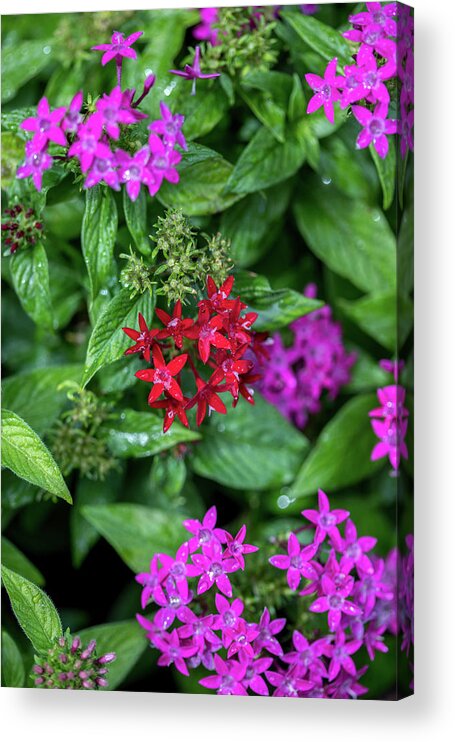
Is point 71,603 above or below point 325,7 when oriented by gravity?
below

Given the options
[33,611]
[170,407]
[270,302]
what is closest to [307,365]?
[270,302]

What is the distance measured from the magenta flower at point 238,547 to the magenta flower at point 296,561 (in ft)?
0.14

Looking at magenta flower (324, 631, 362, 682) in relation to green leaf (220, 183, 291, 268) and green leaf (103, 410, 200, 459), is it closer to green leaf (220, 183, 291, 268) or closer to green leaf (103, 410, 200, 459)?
green leaf (103, 410, 200, 459)

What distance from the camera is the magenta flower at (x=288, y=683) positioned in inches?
69.8

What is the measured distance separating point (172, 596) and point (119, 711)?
21 cm

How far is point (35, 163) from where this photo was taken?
183cm

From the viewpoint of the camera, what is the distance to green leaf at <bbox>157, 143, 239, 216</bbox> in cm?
180

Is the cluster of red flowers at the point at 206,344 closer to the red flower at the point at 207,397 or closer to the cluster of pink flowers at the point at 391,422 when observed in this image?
the red flower at the point at 207,397

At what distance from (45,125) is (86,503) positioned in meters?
0.59

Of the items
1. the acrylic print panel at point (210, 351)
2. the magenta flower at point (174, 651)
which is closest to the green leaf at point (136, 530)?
the acrylic print panel at point (210, 351)

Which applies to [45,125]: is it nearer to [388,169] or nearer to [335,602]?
[388,169]

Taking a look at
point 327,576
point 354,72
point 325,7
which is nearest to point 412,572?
point 327,576

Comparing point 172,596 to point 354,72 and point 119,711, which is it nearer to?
point 119,711

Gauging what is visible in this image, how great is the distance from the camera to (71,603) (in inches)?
75.0
